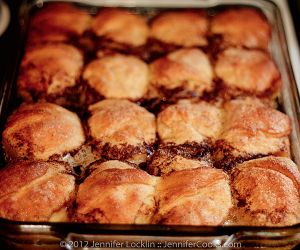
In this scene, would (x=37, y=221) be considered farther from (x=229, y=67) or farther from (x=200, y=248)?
(x=229, y=67)

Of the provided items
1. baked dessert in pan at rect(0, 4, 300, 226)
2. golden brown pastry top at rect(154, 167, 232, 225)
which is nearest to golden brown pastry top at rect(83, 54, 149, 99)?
baked dessert in pan at rect(0, 4, 300, 226)

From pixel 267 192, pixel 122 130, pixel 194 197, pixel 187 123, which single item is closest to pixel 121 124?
pixel 122 130

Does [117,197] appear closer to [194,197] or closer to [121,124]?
[194,197]

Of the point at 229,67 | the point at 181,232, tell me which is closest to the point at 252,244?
the point at 181,232

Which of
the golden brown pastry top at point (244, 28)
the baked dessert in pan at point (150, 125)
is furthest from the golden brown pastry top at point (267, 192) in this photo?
the golden brown pastry top at point (244, 28)

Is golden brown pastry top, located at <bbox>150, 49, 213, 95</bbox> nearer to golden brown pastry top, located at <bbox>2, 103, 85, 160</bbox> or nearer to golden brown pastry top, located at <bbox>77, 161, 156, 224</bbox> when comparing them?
golden brown pastry top, located at <bbox>2, 103, 85, 160</bbox>
